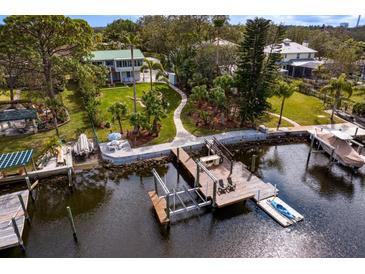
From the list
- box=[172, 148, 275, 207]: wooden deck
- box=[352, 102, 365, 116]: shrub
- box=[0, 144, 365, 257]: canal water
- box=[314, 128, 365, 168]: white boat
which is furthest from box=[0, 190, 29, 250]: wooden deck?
box=[352, 102, 365, 116]: shrub

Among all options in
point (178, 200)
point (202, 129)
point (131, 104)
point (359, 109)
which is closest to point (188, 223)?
point (178, 200)

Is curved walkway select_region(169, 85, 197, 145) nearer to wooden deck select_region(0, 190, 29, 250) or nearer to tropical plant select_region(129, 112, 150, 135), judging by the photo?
tropical plant select_region(129, 112, 150, 135)

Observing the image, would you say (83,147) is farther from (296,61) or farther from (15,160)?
(296,61)

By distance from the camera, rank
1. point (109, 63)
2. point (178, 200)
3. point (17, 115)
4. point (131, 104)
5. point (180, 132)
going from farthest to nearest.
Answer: point (109, 63) → point (131, 104) → point (180, 132) → point (17, 115) → point (178, 200)

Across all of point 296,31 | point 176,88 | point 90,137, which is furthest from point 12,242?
point 296,31

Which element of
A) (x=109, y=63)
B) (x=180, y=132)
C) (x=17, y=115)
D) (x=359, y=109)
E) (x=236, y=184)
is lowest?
(x=236, y=184)

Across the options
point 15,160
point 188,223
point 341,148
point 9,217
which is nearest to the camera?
point 9,217

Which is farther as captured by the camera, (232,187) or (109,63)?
(109,63)
